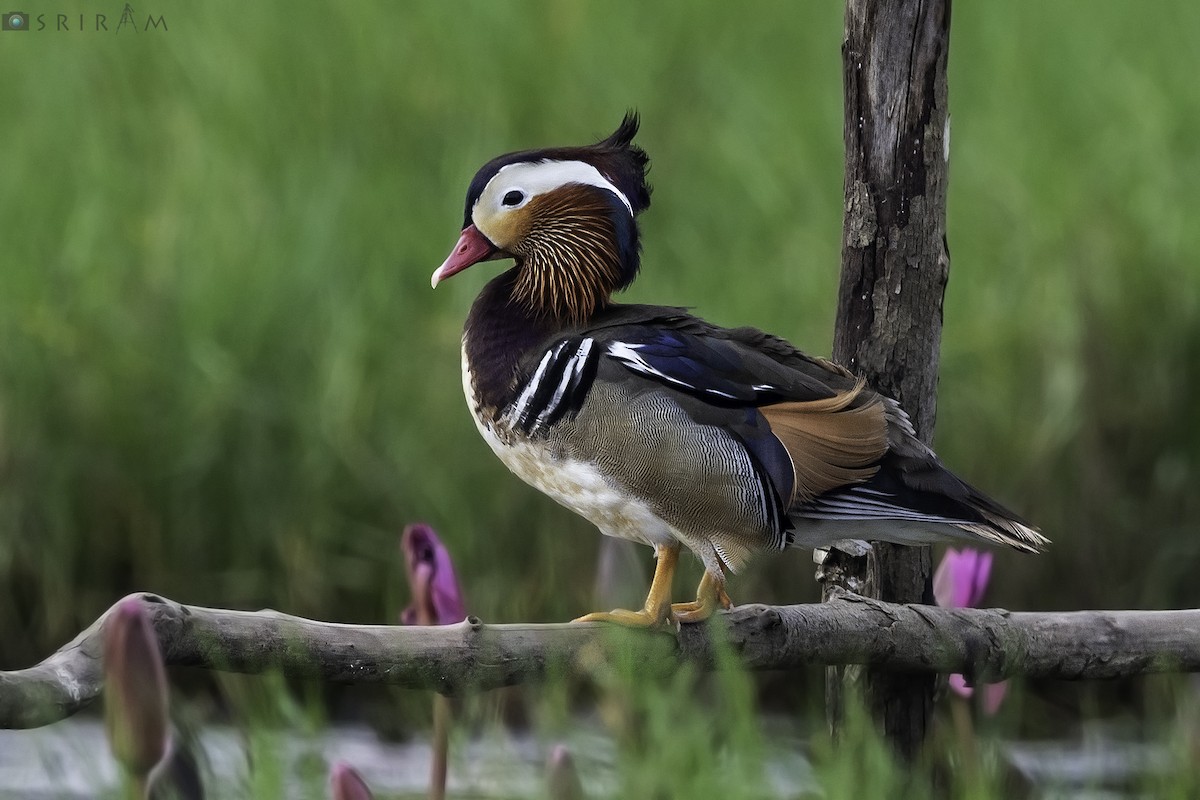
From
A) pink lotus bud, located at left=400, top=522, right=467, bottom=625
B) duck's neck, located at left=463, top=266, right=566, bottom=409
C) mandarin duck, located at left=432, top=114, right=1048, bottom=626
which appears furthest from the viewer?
duck's neck, located at left=463, top=266, right=566, bottom=409

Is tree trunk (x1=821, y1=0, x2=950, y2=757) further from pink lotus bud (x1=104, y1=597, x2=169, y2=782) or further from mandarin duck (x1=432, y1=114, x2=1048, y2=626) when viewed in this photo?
pink lotus bud (x1=104, y1=597, x2=169, y2=782)

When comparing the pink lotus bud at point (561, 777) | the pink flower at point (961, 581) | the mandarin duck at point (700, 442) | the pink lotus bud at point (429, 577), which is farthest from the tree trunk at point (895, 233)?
the pink lotus bud at point (561, 777)

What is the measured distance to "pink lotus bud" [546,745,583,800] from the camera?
1.71 m

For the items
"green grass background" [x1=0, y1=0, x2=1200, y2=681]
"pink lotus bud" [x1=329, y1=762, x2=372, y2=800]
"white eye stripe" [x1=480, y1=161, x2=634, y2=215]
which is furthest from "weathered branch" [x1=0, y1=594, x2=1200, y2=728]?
"green grass background" [x1=0, y1=0, x2=1200, y2=681]

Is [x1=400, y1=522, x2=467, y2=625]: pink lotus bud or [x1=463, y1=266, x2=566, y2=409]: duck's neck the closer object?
[x1=400, y1=522, x2=467, y2=625]: pink lotus bud

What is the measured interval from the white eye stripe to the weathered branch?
693 millimetres

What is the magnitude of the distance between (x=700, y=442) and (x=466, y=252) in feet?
1.57

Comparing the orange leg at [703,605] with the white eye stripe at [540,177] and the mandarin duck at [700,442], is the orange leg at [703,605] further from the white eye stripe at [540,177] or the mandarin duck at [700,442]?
the white eye stripe at [540,177]

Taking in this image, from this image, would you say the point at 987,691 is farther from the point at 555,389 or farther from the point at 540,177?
the point at 540,177

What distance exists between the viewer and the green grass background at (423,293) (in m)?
3.96

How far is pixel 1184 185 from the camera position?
4699 mm

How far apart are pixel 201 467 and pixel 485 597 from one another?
760 mm

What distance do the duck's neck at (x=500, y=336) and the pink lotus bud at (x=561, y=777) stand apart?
773mm

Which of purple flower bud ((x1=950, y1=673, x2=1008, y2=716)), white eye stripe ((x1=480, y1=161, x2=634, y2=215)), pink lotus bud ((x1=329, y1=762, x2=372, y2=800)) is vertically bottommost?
purple flower bud ((x1=950, y1=673, x2=1008, y2=716))
